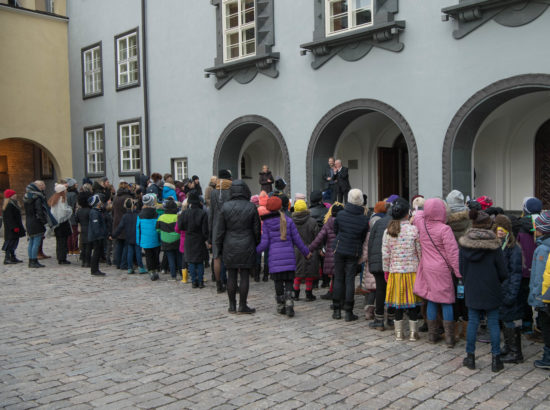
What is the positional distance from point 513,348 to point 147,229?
702 cm

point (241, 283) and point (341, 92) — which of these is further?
point (341, 92)

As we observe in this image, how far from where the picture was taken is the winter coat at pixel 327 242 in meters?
7.67

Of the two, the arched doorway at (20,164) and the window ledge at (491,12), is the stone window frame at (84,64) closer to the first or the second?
the arched doorway at (20,164)

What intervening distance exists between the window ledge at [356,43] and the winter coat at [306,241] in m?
5.53

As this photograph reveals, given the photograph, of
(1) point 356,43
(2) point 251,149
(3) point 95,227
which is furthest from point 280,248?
(2) point 251,149

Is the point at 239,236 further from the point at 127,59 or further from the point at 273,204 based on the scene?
the point at 127,59

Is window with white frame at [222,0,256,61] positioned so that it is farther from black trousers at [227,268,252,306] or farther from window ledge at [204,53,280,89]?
black trousers at [227,268,252,306]

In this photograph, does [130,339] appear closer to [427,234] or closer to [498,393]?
[427,234]

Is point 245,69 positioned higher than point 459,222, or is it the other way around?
point 245,69

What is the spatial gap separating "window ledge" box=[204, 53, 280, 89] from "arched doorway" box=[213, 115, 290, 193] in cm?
121

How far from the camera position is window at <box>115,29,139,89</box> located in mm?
19659

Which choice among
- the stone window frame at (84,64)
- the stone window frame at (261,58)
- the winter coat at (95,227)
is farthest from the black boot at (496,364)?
the stone window frame at (84,64)

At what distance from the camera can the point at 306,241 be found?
8367 mm

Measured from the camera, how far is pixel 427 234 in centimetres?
589
